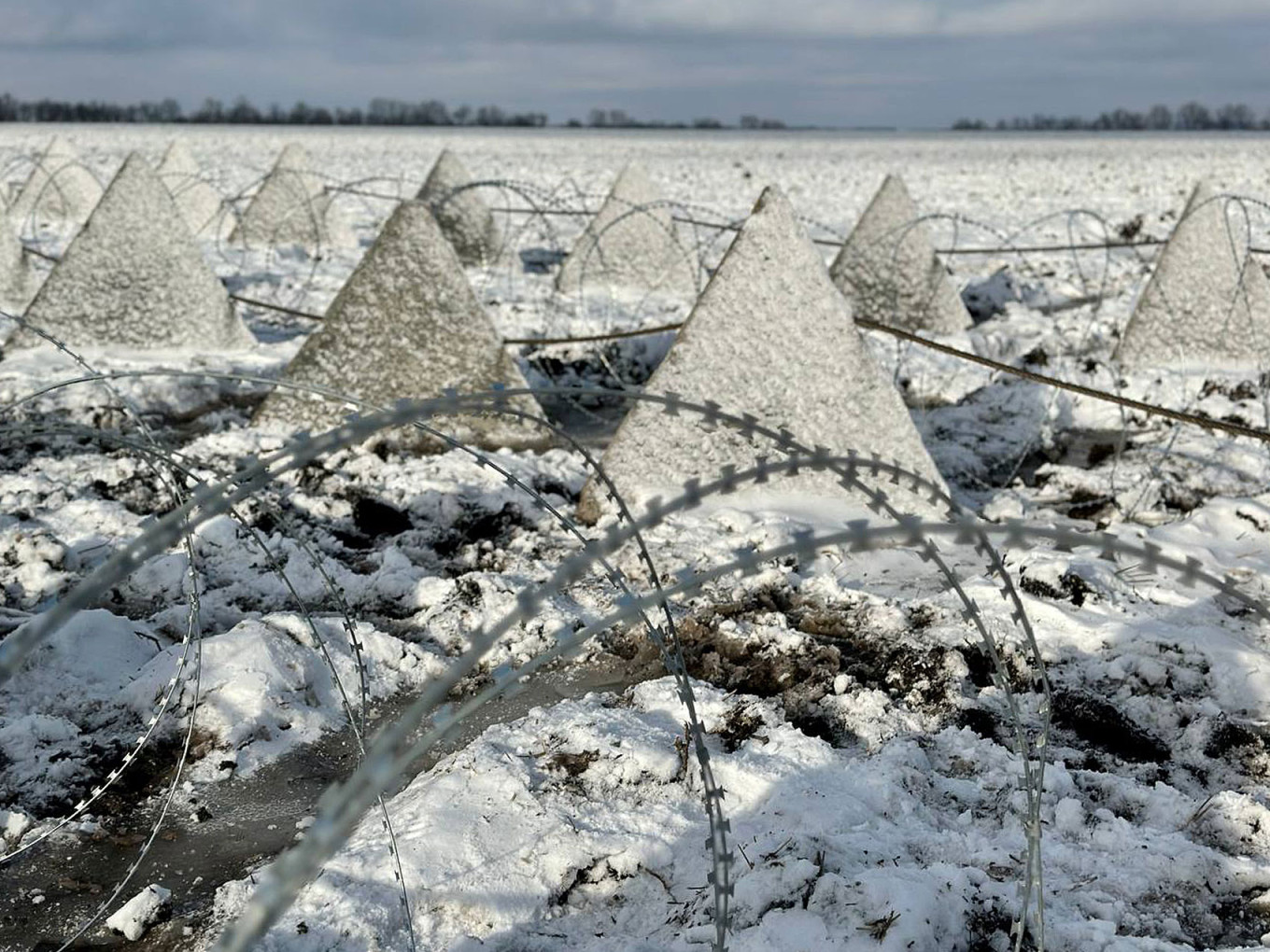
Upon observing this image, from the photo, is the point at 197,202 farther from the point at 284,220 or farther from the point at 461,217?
the point at 461,217

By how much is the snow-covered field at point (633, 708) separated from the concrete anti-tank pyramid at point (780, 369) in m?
0.08

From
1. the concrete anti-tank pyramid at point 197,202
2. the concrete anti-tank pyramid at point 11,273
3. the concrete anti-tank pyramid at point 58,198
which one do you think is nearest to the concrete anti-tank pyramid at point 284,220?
the concrete anti-tank pyramid at point 197,202

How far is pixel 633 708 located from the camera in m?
3.44

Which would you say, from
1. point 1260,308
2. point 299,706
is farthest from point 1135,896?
point 1260,308

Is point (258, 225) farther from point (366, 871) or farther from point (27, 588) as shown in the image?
point (366, 871)

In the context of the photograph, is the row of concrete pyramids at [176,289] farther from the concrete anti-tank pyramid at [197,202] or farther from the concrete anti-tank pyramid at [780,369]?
the concrete anti-tank pyramid at [197,202]

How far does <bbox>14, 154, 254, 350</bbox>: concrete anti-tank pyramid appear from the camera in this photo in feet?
25.0

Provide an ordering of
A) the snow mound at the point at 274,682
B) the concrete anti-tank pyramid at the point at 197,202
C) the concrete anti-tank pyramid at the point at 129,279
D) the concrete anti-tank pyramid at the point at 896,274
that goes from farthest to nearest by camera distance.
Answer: the concrete anti-tank pyramid at the point at 197,202 < the concrete anti-tank pyramid at the point at 896,274 < the concrete anti-tank pyramid at the point at 129,279 < the snow mound at the point at 274,682

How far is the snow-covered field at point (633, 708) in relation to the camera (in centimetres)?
256

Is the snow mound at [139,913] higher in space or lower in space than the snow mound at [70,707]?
lower

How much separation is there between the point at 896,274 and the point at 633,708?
6.21 metres

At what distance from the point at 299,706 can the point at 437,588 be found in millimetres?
864

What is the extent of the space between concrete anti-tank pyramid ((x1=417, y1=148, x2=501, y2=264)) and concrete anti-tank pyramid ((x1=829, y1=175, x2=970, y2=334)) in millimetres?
4458

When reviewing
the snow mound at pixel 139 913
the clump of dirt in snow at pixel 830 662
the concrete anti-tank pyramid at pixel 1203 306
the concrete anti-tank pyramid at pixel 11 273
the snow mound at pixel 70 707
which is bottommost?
the snow mound at pixel 139 913
